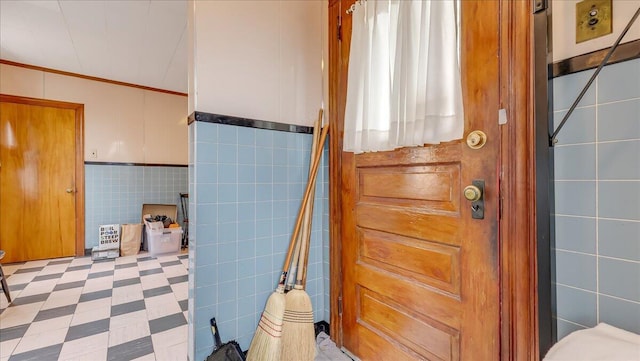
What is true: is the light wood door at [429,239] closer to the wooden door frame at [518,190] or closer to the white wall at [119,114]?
the wooden door frame at [518,190]

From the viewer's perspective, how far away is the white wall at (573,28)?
2.41 feet

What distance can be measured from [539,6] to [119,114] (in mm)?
4390

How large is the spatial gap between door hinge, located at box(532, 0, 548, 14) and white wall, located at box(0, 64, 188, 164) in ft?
14.1

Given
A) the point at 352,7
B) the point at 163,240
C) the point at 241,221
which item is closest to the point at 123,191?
the point at 163,240

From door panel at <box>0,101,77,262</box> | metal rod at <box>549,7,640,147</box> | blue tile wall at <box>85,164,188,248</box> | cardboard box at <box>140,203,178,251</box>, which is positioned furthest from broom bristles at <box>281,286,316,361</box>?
door panel at <box>0,101,77,262</box>

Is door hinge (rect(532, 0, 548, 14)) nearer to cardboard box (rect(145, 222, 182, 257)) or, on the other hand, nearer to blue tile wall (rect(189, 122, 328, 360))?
blue tile wall (rect(189, 122, 328, 360))

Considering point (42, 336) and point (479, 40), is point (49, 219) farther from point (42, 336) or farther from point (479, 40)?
point (479, 40)

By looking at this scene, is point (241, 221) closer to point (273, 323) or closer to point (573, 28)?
point (273, 323)

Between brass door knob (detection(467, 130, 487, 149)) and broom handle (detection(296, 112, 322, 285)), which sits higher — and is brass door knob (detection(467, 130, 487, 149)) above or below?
above

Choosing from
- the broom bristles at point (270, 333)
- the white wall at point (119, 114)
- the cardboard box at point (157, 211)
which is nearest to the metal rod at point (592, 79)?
the broom bristles at point (270, 333)

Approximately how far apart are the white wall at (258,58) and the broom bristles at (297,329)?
0.94m

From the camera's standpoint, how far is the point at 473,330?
37.8 inches

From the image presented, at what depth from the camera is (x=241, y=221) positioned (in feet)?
4.62

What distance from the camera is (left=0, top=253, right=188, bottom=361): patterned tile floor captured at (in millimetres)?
1549
